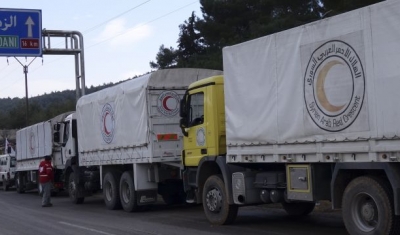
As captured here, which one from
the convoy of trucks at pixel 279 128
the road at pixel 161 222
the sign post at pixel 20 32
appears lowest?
the road at pixel 161 222

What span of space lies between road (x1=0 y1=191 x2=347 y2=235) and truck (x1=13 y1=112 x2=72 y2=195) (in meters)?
6.25

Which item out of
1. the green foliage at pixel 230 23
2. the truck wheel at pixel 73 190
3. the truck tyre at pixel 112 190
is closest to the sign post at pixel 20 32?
the truck wheel at pixel 73 190

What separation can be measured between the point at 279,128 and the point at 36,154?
19347 millimetres

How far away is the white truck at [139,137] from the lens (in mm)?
17312

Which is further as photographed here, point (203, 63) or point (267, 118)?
point (203, 63)

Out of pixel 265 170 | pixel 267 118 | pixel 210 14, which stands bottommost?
pixel 265 170

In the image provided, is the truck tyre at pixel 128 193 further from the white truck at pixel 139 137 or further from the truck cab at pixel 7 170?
the truck cab at pixel 7 170

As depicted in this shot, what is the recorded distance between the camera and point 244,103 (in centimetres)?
1309

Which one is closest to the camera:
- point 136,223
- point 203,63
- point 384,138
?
point 384,138

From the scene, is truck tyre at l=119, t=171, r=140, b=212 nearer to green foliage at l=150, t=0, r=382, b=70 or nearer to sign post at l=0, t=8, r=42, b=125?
sign post at l=0, t=8, r=42, b=125

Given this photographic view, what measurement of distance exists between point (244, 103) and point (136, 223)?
4.37 meters

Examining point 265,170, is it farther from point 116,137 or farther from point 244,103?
point 116,137

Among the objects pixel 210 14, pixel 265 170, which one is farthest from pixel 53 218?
pixel 210 14

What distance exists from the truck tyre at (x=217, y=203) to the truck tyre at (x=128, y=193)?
4217 millimetres
